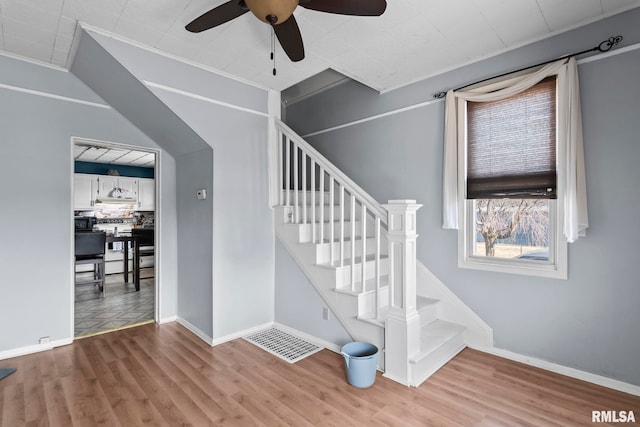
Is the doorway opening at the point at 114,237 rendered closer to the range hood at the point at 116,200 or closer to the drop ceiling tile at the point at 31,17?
the range hood at the point at 116,200

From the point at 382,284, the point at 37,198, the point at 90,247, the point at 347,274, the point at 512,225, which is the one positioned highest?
the point at 37,198

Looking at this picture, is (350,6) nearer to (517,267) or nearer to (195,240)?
(517,267)

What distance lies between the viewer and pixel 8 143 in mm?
3000

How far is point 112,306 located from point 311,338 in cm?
314

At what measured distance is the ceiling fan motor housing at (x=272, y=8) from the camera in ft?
5.61

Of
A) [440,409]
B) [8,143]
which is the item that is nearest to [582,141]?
[440,409]

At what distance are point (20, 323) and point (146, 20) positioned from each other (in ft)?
9.61

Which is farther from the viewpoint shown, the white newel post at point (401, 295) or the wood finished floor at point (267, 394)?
the white newel post at point (401, 295)

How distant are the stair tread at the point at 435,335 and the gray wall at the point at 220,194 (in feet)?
5.79

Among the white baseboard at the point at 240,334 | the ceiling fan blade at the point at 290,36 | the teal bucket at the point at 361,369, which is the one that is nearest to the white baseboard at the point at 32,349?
the white baseboard at the point at 240,334

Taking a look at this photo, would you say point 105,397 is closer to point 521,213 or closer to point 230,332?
point 230,332

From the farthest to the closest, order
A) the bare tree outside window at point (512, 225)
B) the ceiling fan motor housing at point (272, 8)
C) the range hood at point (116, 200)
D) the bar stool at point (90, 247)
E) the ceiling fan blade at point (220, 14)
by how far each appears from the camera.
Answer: the range hood at point (116, 200) < the bar stool at point (90, 247) < the bare tree outside window at point (512, 225) < the ceiling fan blade at point (220, 14) < the ceiling fan motor housing at point (272, 8)

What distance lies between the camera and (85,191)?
6836 mm

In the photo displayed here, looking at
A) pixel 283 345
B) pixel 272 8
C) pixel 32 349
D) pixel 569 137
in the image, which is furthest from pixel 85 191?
pixel 569 137
